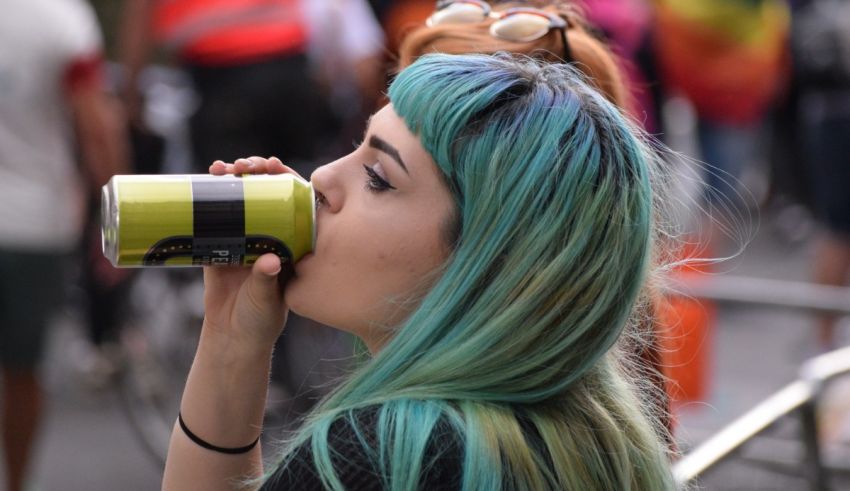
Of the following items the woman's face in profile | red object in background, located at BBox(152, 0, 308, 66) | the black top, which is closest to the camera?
the black top

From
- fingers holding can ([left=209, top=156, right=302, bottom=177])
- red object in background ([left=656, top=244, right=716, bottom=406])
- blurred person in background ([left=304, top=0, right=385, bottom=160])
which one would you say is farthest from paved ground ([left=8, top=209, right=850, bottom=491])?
fingers holding can ([left=209, top=156, right=302, bottom=177])

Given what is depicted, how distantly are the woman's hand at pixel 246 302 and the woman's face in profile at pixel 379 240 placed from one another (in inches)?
1.9

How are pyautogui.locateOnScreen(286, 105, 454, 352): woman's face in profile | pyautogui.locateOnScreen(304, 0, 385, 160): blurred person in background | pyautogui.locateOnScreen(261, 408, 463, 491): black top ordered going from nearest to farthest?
pyautogui.locateOnScreen(261, 408, 463, 491): black top, pyautogui.locateOnScreen(286, 105, 454, 352): woman's face in profile, pyautogui.locateOnScreen(304, 0, 385, 160): blurred person in background

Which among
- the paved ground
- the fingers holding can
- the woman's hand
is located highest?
the fingers holding can

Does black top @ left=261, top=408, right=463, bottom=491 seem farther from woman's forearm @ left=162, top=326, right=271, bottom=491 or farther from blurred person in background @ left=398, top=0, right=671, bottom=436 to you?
blurred person in background @ left=398, top=0, right=671, bottom=436

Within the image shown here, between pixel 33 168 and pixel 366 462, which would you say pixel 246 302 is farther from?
pixel 33 168

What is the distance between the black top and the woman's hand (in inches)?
9.8

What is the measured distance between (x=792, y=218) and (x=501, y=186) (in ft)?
30.1

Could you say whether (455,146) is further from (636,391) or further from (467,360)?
(636,391)

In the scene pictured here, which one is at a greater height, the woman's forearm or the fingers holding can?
the fingers holding can

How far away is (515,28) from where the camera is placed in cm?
238

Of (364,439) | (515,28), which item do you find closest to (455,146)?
(364,439)

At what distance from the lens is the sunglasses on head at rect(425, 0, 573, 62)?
237 cm

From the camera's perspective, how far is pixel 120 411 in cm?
591
